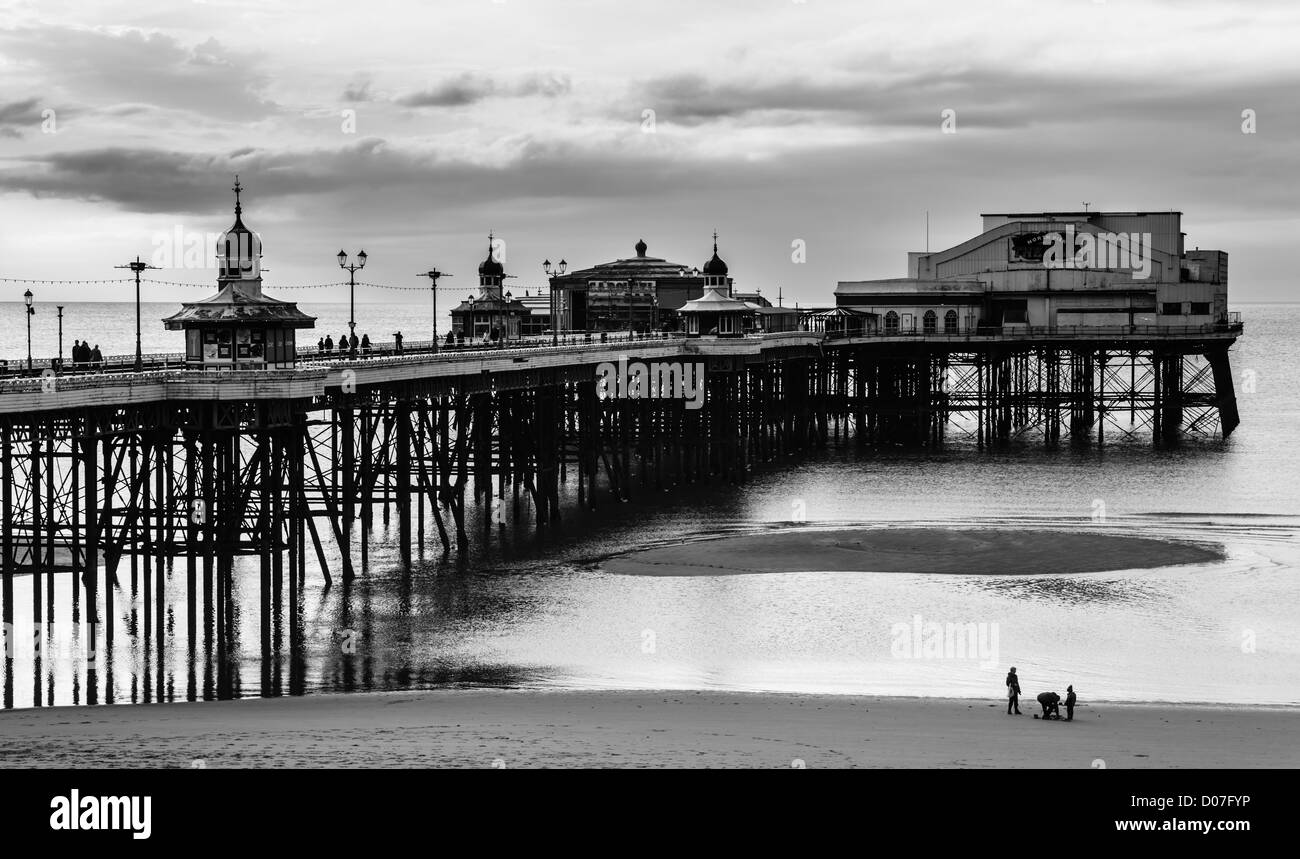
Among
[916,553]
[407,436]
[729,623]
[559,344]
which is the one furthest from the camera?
[559,344]

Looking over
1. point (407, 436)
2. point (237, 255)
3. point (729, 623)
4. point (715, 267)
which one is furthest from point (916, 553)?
point (715, 267)

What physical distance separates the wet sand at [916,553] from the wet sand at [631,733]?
1758 centimetres

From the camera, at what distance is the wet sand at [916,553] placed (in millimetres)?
52188

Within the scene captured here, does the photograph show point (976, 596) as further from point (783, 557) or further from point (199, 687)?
point (199, 687)

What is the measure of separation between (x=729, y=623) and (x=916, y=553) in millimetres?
12558

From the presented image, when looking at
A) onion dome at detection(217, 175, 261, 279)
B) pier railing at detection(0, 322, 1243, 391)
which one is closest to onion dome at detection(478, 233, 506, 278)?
pier railing at detection(0, 322, 1243, 391)

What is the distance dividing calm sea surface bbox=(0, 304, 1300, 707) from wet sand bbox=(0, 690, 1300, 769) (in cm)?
216

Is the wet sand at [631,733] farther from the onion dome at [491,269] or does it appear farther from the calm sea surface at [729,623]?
the onion dome at [491,269]

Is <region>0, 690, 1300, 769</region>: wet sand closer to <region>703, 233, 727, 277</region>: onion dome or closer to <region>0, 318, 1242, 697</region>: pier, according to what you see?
<region>0, 318, 1242, 697</region>: pier

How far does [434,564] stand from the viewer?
2066 inches

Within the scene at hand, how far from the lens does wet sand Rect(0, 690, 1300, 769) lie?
91.7 ft

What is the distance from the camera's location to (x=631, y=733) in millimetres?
30391

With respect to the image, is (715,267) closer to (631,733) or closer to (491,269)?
(491,269)
